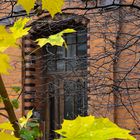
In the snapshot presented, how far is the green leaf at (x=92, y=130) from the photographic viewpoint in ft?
1.52

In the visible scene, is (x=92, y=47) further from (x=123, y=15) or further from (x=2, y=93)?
(x=2, y=93)

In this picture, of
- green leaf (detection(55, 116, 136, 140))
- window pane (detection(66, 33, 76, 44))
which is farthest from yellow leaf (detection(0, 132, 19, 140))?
window pane (detection(66, 33, 76, 44))

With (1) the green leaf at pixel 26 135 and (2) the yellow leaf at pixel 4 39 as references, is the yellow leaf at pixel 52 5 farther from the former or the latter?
(1) the green leaf at pixel 26 135

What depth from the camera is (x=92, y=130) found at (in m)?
0.48

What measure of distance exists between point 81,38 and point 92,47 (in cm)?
50

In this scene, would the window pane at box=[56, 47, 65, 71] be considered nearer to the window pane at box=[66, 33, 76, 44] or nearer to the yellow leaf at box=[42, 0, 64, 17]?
the window pane at box=[66, 33, 76, 44]

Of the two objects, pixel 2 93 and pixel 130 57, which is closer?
pixel 2 93

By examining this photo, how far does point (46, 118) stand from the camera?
572 centimetres

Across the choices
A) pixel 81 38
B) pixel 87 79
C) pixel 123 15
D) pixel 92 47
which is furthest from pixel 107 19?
pixel 81 38

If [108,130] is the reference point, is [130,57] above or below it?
below

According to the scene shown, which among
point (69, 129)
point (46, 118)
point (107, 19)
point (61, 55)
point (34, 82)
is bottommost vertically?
point (46, 118)

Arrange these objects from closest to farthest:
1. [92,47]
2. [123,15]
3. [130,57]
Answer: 1. [123,15]
2. [130,57]
3. [92,47]

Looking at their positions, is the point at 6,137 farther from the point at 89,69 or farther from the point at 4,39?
the point at 89,69

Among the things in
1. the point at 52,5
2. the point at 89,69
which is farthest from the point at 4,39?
the point at 89,69
